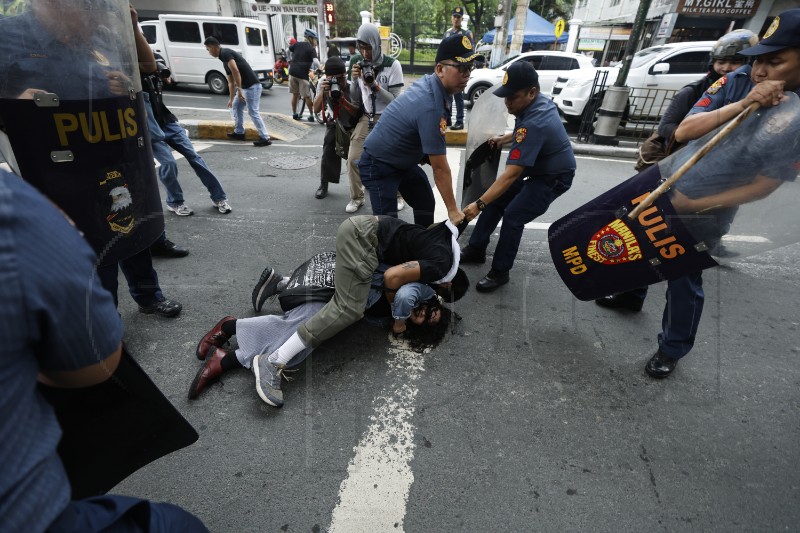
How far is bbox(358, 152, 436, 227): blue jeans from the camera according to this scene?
9.98 feet

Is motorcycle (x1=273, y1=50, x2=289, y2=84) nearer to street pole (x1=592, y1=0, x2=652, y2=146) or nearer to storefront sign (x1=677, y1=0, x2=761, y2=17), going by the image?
street pole (x1=592, y1=0, x2=652, y2=146)

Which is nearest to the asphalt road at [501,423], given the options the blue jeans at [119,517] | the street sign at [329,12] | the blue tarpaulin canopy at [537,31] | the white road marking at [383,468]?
the white road marking at [383,468]

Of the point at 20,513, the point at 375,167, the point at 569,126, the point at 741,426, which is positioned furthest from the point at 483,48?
the point at 20,513

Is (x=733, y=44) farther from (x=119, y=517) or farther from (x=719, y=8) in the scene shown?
(x=719, y=8)

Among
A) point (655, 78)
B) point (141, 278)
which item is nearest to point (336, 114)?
point (141, 278)

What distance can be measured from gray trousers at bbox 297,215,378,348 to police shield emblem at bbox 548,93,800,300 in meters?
1.23

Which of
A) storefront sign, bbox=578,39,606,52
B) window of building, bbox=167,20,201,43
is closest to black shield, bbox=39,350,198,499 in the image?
window of building, bbox=167,20,201,43

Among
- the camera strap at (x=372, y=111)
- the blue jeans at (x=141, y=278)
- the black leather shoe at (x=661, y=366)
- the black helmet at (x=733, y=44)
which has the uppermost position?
the black helmet at (x=733, y=44)

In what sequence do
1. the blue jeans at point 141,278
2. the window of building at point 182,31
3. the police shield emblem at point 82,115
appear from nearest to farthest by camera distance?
1. the police shield emblem at point 82,115
2. the blue jeans at point 141,278
3. the window of building at point 182,31

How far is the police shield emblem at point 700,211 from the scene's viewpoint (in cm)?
175

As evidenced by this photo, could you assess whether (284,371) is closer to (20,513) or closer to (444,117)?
(20,513)

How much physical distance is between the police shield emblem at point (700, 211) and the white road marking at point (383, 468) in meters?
1.29

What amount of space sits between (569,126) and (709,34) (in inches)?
545

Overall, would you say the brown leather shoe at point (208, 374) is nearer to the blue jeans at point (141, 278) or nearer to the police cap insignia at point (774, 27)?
the blue jeans at point (141, 278)
